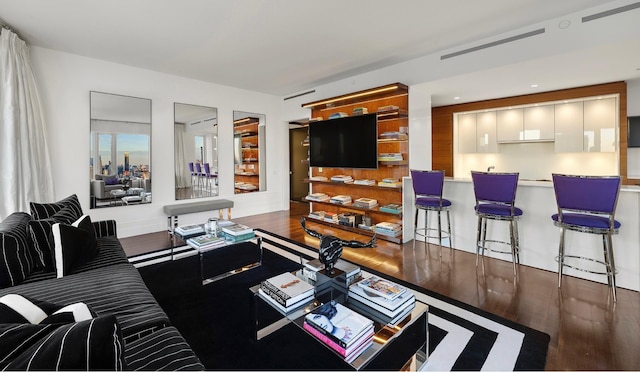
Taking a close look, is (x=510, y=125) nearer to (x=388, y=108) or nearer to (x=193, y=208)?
(x=388, y=108)

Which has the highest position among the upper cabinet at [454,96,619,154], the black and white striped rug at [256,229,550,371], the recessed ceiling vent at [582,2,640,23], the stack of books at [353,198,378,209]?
the recessed ceiling vent at [582,2,640,23]

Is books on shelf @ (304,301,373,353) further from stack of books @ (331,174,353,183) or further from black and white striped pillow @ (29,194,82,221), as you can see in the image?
stack of books @ (331,174,353,183)

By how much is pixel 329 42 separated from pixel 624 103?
4368mm

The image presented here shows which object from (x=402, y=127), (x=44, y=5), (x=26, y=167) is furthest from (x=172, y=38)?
(x=402, y=127)

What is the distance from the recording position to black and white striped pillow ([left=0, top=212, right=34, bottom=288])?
5.88ft

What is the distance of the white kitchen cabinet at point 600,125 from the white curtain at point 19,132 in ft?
25.6

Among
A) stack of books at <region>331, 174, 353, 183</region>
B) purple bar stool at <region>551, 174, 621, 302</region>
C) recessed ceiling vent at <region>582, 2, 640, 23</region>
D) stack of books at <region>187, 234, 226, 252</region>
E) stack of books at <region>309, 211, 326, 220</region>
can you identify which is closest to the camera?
purple bar stool at <region>551, 174, 621, 302</region>

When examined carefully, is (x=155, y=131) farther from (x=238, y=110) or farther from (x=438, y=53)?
(x=438, y=53)

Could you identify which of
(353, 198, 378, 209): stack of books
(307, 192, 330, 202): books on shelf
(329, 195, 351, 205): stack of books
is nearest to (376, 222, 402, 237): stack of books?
(353, 198, 378, 209): stack of books

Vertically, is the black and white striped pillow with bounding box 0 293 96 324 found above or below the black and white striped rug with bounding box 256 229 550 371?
above

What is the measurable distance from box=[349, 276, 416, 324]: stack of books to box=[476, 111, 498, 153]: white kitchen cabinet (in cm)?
500

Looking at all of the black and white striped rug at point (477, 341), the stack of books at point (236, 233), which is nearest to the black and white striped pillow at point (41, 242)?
the stack of books at point (236, 233)

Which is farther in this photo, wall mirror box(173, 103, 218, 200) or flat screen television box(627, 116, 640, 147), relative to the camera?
wall mirror box(173, 103, 218, 200)

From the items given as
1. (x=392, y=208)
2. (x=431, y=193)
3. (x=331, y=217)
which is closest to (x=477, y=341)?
(x=431, y=193)
